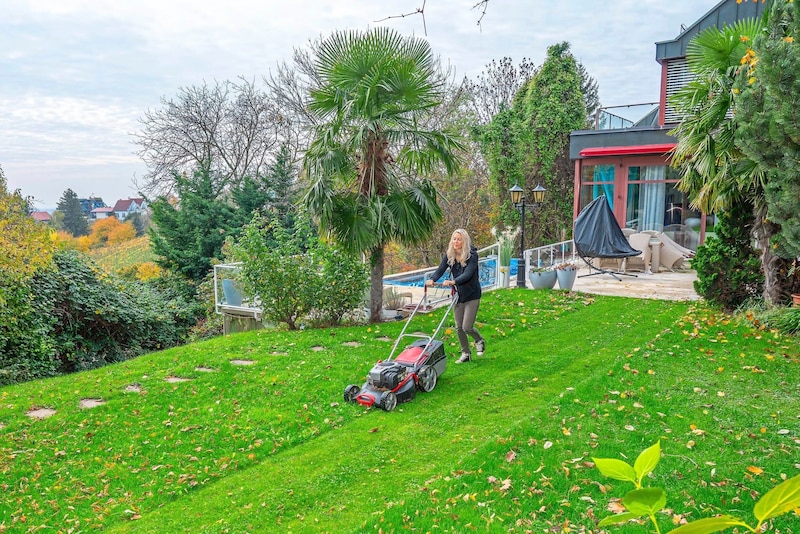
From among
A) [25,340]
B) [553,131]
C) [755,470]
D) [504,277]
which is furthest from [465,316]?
[553,131]

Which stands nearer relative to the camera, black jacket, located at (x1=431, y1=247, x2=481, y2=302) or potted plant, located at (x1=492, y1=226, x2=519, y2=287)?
black jacket, located at (x1=431, y1=247, x2=481, y2=302)

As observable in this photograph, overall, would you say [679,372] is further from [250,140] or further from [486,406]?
[250,140]

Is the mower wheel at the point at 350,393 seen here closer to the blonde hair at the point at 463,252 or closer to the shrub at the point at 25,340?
the blonde hair at the point at 463,252

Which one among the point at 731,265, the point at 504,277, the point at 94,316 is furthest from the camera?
the point at 504,277

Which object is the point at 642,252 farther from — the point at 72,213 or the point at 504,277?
the point at 72,213

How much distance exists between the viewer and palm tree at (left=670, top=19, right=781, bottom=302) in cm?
914

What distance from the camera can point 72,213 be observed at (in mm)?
47719

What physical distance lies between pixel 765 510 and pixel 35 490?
18.9 feet

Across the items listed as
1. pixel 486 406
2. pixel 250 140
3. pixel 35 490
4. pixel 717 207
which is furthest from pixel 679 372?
pixel 250 140

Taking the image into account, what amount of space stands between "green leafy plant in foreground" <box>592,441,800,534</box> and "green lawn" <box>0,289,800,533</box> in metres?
3.30

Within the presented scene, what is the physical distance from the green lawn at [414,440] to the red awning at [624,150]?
918cm

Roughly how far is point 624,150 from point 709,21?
4201mm

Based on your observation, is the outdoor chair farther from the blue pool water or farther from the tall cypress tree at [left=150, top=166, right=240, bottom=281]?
the tall cypress tree at [left=150, top=166, right=240, bottom=281]

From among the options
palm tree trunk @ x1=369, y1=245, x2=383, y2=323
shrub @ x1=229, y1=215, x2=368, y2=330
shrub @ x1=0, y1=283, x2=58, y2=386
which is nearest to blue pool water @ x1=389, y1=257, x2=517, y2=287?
palm tree trunk @ x1=369, y1=245, x2=383, y2=323
